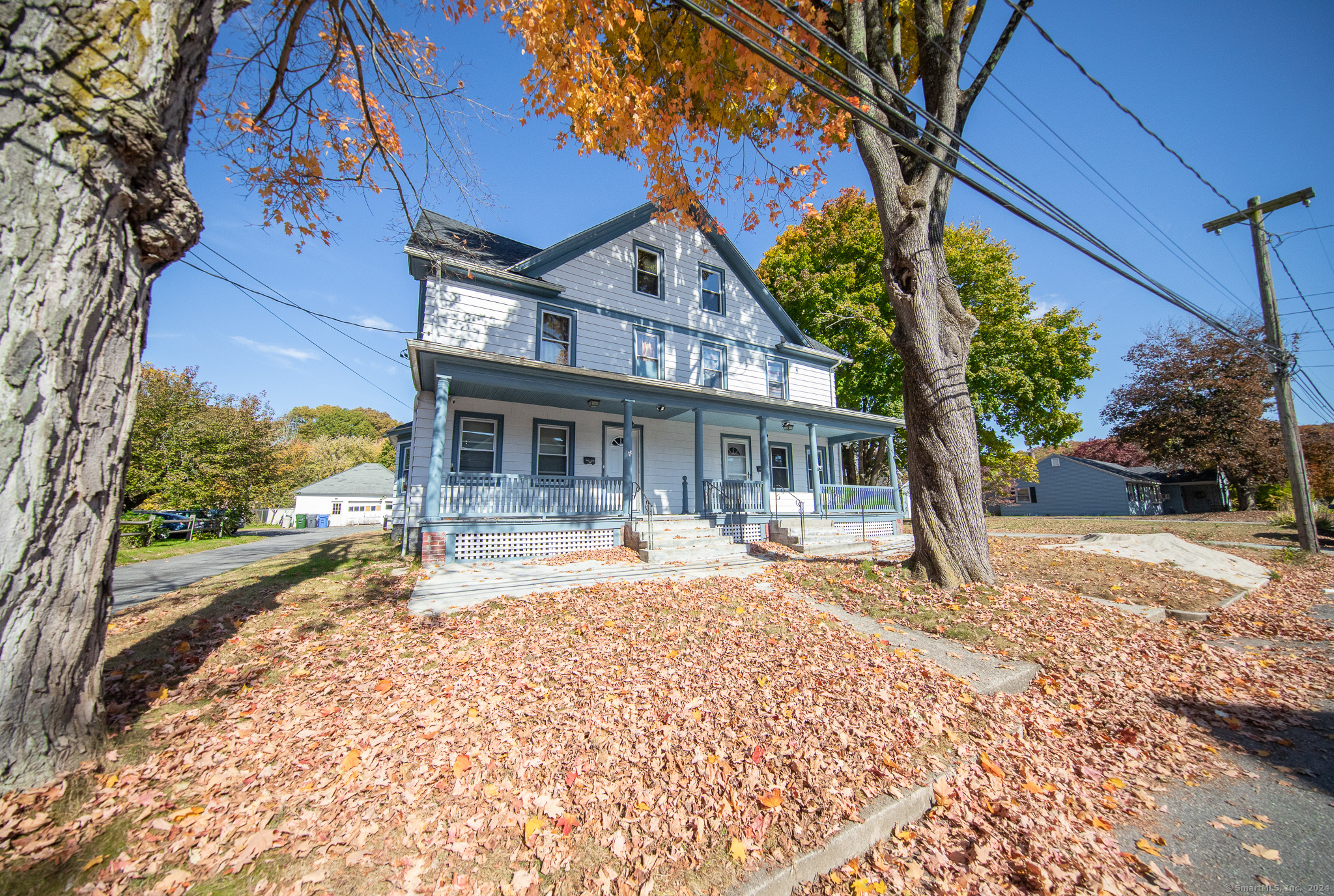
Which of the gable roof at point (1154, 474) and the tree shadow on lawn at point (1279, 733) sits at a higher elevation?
the gable roof at point (1154, 474)

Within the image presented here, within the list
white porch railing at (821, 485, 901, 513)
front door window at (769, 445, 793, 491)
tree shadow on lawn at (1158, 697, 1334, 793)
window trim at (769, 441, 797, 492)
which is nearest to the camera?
tree shadow on lawn at (1158, 697, 1334, 793)

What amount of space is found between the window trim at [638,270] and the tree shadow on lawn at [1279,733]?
1323 cm

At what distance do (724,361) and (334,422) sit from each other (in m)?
77.0

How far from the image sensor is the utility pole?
1069 cm

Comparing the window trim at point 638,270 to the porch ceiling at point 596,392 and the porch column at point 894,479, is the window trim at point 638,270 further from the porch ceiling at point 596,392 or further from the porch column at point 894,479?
the porch column at point 894,479

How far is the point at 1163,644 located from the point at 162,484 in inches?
1167

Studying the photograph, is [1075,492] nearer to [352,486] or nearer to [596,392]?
[596,392]

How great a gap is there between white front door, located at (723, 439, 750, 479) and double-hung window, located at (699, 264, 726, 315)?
4.34 m

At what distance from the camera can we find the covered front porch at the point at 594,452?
32.4 feet

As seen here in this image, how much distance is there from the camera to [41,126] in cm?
224

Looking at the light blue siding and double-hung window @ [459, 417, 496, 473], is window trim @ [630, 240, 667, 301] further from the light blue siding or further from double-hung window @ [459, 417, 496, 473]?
the light blue siding

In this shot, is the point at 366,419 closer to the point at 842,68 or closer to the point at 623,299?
the point at 623,299

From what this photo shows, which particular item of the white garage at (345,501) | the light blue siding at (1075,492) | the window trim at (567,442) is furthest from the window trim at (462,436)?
the light blue siding at (1075,492)

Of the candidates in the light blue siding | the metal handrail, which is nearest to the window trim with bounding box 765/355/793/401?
the metal handrail
